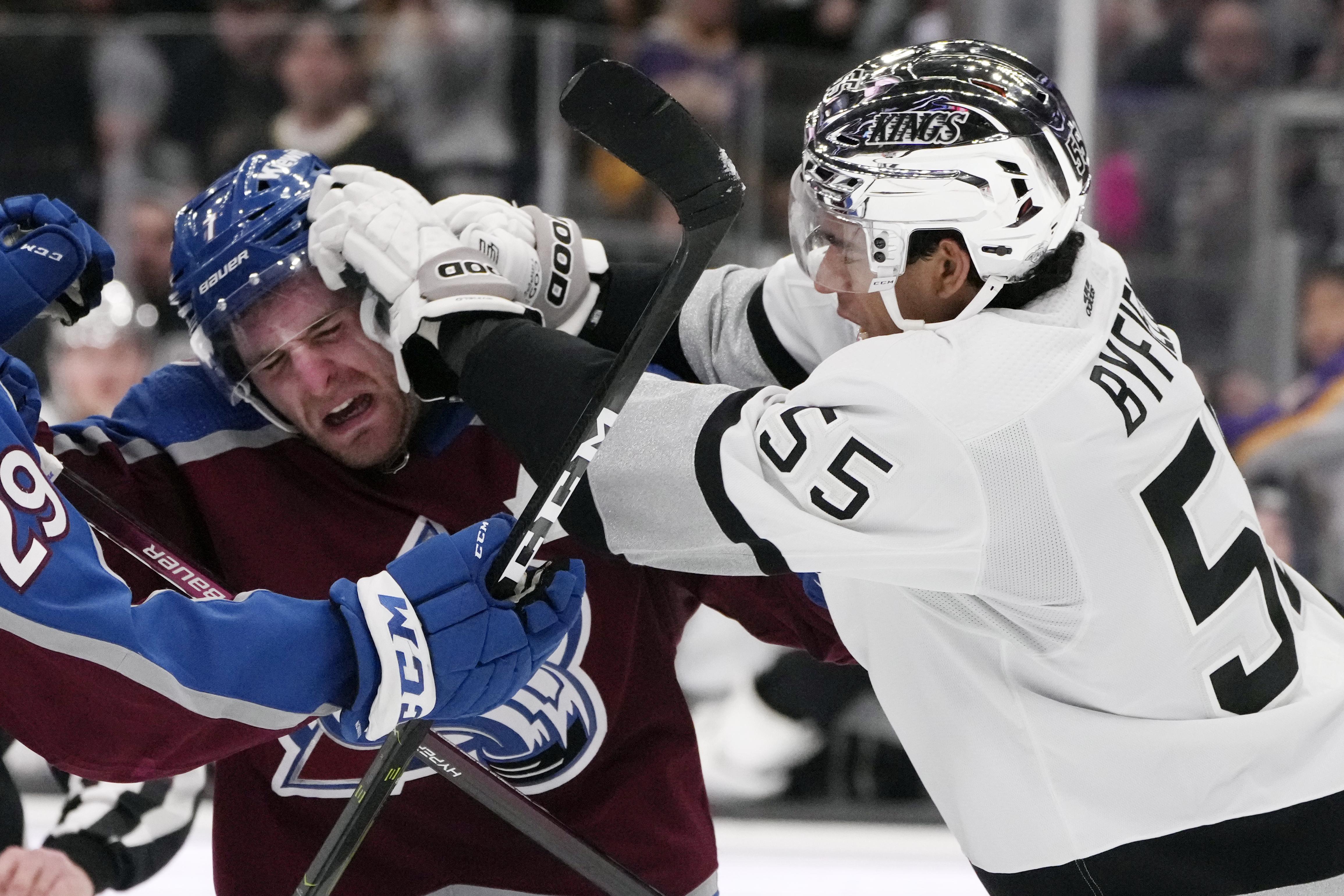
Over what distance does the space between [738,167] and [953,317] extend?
2.10 metres

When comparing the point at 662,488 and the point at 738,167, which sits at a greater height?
the point at 662,488

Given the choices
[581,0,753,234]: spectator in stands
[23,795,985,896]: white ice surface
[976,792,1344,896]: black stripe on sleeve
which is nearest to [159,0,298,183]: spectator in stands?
[581,0,753,234]: spectator in stands

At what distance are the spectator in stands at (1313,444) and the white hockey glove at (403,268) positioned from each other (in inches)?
86.7

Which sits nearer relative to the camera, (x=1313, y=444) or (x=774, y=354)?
(x=774, y=354)

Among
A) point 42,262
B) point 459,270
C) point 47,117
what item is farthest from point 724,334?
point 47,117

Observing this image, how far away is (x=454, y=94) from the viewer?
3488 millimetres

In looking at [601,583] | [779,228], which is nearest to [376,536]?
[601,583]

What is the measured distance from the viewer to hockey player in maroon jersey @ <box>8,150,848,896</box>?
1.75 metres

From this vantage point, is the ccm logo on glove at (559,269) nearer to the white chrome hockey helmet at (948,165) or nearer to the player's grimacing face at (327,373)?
the player's grimacing face at (327,373)

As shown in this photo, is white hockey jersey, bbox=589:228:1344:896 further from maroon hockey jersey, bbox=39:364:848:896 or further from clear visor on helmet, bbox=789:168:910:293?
maroon hockey jersey, bbox=39:364:848:896

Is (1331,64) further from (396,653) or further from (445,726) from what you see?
(396,653)

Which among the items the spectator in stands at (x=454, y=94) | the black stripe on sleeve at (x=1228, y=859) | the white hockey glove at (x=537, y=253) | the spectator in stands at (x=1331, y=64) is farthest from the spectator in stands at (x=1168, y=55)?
the black stripe on sleeve at (x=1228, y=859)

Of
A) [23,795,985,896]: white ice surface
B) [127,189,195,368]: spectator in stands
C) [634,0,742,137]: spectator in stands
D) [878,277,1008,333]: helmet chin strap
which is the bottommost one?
[23,795,985,896]: white ice surface

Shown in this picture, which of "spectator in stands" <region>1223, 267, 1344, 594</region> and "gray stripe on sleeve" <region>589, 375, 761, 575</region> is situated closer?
"gray stripe on sleeve" <region>589, 375, 761, 575</region>
